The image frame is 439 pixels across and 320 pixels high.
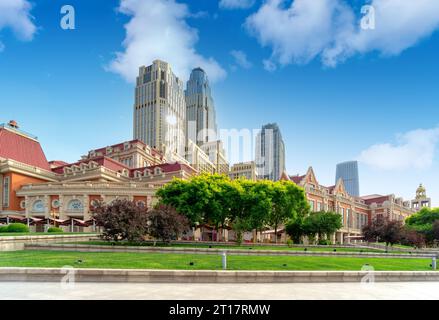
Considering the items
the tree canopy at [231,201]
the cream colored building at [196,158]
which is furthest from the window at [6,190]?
the cream colored building at [196,158]

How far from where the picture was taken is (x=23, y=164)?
54.9 meters

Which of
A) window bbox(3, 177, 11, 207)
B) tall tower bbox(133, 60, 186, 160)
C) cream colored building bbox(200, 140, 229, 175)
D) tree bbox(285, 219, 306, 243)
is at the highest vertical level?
tall tower bbox(133, 60, 186, 160)

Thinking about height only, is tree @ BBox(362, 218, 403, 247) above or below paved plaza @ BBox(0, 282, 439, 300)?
A: below

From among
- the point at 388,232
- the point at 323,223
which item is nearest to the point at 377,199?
the point at 323,223

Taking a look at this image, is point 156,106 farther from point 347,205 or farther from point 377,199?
point 377,199

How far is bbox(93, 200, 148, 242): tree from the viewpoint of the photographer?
24656 mm

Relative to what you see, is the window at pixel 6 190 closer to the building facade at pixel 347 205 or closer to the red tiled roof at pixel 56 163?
the red tiled roof at pixel 56 163

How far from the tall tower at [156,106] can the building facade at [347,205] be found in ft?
239

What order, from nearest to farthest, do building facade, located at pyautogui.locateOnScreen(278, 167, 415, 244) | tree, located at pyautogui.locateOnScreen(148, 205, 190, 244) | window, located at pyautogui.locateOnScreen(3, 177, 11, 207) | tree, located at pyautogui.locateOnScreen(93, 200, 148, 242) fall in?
1. tree, located at pyautogui.locateOnScreen(93, 200, 148, 242)
2. tree, located at pyautogui.locateOnScreen(148, 205, 190, 244)
3. window, located at pyautogui.locateOnScreen(3, 177, 11, 207)
4. building facade, located at pyautogui.locateOnScreen(278, 167, 415, 244)

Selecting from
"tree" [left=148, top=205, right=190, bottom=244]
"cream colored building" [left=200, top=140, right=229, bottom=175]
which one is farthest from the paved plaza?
"cream colored building" [left=200, top=140, right=229, bottom=175]

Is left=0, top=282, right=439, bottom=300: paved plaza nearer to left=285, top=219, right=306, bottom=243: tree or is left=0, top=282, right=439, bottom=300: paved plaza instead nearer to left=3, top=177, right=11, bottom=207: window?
left=285, top=219, right=306, bottom=243: tree

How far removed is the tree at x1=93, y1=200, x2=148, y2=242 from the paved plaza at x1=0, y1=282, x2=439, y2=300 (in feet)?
41.3

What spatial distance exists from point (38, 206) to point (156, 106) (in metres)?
87.7

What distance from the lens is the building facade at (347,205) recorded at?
67.8 meters
